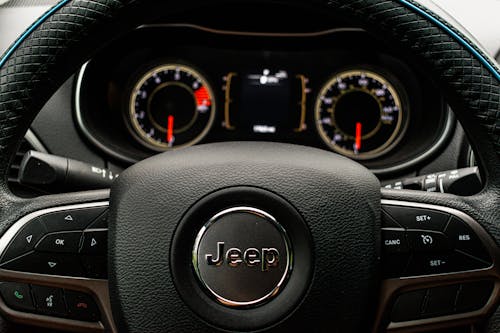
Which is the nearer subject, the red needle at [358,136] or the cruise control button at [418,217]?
the cruise control button at [418,217]

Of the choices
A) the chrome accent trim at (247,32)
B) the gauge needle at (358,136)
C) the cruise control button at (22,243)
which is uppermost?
A: the chrome accent trim at (247,32)

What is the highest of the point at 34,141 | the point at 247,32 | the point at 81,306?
the point at 247,32

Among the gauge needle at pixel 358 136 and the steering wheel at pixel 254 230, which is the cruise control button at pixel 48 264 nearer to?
the steering wheel at pixel 254 230

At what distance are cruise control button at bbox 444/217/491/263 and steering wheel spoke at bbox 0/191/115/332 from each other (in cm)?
36

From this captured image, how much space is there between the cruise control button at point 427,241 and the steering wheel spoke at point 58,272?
12.4 inches

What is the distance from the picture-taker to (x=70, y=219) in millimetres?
718

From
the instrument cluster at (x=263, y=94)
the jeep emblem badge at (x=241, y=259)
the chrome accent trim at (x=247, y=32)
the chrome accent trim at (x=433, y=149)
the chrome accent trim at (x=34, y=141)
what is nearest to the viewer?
the jeep emblem badge at (x=241, y=259)

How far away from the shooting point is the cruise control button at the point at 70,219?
715 mm

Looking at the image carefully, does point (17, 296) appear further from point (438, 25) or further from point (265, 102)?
point (265, 102)

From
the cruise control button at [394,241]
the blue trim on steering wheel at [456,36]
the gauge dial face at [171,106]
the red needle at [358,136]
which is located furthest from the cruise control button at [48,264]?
the red needle at [358,136]

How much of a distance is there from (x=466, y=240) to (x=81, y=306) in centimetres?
40

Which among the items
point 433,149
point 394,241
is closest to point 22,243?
point 394,241

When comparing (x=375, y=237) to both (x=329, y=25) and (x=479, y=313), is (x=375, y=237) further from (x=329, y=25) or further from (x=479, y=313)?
(x=329, y=25)

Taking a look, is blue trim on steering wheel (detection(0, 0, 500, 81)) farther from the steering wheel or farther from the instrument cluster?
the instrument cluster
